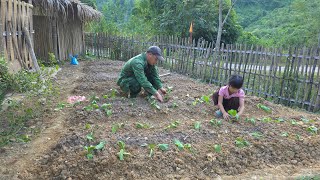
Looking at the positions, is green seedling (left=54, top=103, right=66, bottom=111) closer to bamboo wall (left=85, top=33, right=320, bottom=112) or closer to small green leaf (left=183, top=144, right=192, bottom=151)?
small green leaf (left=183, top=144, right=192, bottom=151)

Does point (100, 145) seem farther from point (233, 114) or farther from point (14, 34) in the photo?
point (14, 34)

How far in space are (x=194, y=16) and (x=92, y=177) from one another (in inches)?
654

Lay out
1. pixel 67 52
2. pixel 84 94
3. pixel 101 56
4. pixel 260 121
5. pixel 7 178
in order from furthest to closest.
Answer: pixel 101 56
pixel 67 52
pixel 84 94
pixel 260 121
pixel 7 178

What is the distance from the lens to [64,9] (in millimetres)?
9984

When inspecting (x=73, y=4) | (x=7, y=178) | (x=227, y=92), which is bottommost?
(x=7, y=178)

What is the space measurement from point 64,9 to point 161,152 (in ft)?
27.0

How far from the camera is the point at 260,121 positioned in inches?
177

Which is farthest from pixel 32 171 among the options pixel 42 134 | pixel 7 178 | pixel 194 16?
pixel 194 16

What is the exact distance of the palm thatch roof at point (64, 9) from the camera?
9.39 metres

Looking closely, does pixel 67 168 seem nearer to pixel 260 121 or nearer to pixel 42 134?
pixel 42 134

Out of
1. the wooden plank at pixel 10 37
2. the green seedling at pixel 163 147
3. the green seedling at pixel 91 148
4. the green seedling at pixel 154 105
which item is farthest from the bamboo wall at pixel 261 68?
the wooden plank at pixel 10 37

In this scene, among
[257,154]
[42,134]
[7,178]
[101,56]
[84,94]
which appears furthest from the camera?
[101,56]

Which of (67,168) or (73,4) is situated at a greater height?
(73,4)

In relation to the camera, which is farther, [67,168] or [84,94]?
[84,94]
